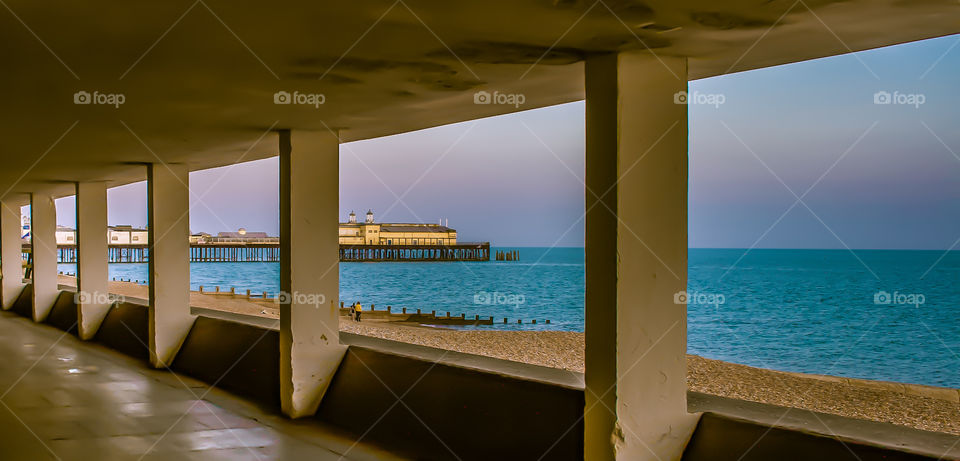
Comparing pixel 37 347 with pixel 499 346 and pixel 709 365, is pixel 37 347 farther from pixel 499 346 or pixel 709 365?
pixel 709 365

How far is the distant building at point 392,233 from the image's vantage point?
9856 cm

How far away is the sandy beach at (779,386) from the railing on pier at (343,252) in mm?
66502

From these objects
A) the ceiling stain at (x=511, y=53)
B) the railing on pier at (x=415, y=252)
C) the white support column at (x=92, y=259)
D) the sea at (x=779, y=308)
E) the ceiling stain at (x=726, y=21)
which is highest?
the ceiling stain at (x=511, y=53)

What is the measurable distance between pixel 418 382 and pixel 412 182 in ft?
103

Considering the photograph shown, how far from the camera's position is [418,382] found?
5113mm

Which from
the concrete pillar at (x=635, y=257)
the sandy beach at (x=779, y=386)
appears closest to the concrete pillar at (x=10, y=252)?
the sandy beach at (x=779, y=386)

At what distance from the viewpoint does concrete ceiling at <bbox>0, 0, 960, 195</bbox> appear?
263 cm

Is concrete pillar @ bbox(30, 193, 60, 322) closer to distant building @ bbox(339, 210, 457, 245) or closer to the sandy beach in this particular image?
the sandy beach

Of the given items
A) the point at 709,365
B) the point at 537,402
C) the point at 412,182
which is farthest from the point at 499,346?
the point at 537,402

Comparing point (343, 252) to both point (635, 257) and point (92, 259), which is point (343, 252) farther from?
point (635, 257)

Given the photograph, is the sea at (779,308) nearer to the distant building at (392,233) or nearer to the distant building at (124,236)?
the distant building at (392,233)

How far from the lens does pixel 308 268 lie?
604 centimetres

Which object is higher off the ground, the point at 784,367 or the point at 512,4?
the point at 512,4

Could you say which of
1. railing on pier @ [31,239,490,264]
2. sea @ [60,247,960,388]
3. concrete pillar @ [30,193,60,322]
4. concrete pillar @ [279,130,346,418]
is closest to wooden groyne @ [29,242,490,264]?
railing on pier @ [31,239,490,264]
